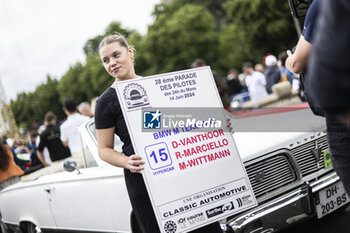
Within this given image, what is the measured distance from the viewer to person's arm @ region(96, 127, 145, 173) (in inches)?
94.7

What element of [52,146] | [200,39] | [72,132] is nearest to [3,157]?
[72,132]

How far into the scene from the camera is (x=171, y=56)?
183 feet

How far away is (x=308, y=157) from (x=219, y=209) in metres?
1.71

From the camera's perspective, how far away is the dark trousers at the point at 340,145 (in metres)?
1.86

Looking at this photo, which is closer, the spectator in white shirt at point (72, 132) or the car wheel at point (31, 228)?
the car wheel at point (31, 228)

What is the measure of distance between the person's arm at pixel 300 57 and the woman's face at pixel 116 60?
1.10 m

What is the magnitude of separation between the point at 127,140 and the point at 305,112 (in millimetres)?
2626

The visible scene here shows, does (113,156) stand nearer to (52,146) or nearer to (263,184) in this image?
(263,184)

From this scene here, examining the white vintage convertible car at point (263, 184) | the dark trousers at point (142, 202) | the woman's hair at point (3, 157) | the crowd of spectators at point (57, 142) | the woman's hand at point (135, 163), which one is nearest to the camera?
the woman's hand at point (135, 163)

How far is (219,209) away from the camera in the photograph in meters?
2.56

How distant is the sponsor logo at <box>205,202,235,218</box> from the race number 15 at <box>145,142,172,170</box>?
0.38 metres

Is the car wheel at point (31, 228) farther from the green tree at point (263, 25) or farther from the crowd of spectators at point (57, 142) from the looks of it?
the green tree at point (263, 25)

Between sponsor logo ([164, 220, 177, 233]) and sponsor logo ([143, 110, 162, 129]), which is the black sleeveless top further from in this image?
sponsor logo ([164, 220, 177, 233])

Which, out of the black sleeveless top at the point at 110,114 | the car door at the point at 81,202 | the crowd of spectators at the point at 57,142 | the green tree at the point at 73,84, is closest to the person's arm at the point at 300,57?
the black sleeveless top at the point at 110,114
